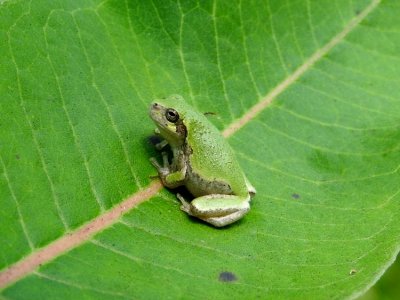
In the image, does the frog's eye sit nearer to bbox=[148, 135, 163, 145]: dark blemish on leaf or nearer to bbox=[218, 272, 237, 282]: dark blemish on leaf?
bbox=[148, 135, 163, 145]: dark blemish on leaf

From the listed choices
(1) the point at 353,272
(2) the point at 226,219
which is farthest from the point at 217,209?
(1) the point at 353,272

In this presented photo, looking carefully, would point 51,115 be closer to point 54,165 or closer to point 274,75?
point 54,165

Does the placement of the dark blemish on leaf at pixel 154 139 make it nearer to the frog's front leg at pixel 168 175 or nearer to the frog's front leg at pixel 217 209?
the frog's front leg at pixel 168 175

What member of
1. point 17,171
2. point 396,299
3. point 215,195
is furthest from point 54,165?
point 396,299

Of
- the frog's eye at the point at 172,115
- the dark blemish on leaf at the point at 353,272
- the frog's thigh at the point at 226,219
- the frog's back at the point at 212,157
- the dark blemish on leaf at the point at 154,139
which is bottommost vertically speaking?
the dark blemish on leaf at the point at 353,272

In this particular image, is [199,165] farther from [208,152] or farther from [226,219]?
[226,219]

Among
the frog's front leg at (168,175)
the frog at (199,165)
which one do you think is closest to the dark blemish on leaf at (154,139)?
the frog at (199,165)
